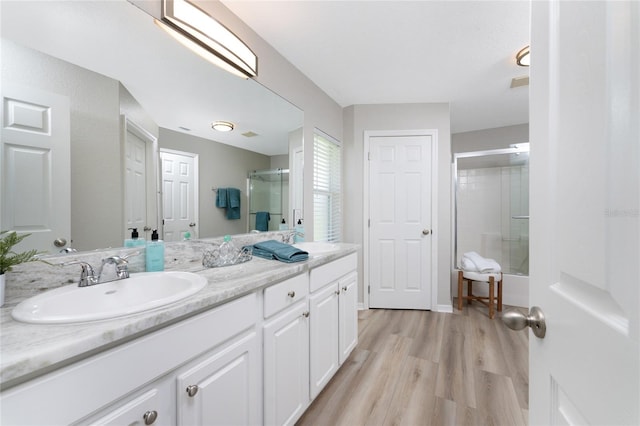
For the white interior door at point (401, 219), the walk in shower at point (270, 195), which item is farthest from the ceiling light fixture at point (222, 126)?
the white interior door at point (401, 219)

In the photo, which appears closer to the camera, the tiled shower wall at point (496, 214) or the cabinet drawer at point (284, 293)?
the cabinet drawer at point (284, 293)

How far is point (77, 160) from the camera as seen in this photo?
1021 mm

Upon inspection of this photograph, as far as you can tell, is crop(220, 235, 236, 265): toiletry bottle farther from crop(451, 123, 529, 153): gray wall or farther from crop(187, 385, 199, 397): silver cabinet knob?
crop(451, 123, 529, 153): gray wall

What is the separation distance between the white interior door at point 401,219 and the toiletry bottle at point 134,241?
243 centimetres

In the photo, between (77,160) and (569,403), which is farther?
(77,160)

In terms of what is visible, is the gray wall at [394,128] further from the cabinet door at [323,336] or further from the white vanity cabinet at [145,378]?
the white vanity cabinet at [145,378]

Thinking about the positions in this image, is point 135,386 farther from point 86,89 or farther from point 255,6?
point 255,6

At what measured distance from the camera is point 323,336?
1637mm

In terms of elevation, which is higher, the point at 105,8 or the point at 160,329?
the point at 105,8

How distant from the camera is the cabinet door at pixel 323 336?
4.99 ft

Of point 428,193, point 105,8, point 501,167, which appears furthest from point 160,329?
point 501,167

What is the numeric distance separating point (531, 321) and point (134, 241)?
1.43 meters

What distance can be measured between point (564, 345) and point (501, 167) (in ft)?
13.2

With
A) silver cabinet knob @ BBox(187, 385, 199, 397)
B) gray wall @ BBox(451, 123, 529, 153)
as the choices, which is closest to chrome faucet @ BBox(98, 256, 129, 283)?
silver cabinet knob @ BBox(187, 385, 199, 397)
